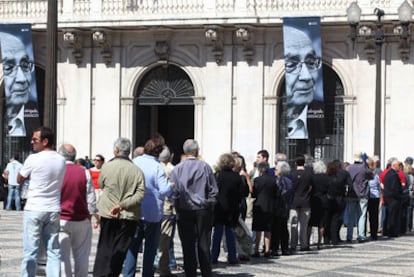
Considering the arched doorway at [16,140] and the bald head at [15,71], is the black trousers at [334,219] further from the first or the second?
the arched doorway at [16,140]

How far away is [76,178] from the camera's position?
14.0 meters

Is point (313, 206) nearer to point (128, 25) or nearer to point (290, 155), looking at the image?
point (290, 155)

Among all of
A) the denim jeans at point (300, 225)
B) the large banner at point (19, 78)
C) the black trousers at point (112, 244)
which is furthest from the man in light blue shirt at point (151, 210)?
the large banner at point (19, 78)

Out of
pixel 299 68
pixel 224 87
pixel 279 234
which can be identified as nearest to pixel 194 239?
pixel 279 234

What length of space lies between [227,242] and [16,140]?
19470 mm

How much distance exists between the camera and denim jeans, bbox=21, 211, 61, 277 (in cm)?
1330

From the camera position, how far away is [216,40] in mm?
34000

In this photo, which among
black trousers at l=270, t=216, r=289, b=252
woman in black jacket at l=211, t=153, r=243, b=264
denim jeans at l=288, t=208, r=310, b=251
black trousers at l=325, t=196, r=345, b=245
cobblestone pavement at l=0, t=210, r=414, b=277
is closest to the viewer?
cobblestone pavement at l=0, t=210, r=414, b=277

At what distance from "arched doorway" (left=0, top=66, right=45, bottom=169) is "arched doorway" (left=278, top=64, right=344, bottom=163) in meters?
8.33

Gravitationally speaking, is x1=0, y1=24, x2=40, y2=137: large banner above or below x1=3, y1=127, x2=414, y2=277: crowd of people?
above

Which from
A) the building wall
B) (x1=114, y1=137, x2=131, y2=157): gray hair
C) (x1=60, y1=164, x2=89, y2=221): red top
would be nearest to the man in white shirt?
(x1=60, y1=164, x2=89, y2=221): red top

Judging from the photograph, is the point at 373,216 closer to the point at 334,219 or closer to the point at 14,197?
the point at 334,219

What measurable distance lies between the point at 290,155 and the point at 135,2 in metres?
6.58

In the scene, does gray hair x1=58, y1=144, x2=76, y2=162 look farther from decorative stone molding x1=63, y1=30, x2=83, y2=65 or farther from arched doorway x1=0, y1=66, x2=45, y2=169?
arched doorway x1=0, y1=66, x2=45, y2=169
